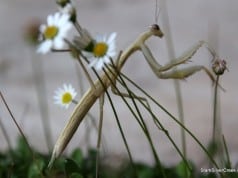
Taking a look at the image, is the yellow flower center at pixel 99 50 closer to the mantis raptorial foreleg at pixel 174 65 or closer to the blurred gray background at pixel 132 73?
the mantis raptorial foreleg at pixel 174 65

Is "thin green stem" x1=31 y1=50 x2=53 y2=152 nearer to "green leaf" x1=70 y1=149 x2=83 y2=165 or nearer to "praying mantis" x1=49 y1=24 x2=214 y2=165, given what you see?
"green leaf" x1=70 y1=149 x2=83 y2=165

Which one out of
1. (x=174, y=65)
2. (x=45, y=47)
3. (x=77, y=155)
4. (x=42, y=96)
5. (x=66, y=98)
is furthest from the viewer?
(x=42, y=96)

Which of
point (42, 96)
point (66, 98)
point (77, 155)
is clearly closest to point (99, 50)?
point (66, 98)

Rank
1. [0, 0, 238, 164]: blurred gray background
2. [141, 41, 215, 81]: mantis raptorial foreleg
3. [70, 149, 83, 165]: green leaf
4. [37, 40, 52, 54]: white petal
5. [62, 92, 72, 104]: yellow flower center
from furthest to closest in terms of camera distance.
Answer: [0, 0, 238, 164]: blurred gray background → [70, 149, 83, 165]: green leaf → [62, 92, 72, 104]: yellow flower center → [141, 41, 215, 81]: mantis raptorial foreleg → [37, 40, 52, 54]: white petal

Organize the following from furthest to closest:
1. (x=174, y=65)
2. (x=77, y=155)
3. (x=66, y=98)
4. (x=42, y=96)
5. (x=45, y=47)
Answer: (x=42, y=96) < (x=77, y=155) < (x=66, y=98) < (x=174, y=65) < (x=45, y=47)

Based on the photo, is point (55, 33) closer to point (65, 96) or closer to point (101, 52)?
point (101, 52)

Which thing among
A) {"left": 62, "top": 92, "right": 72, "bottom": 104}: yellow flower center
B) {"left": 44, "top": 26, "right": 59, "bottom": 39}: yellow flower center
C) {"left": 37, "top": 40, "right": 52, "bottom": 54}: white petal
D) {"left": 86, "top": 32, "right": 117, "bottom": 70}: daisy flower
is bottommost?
{"left": 62, "top": 92, "right": 72, "bottom": 104}: yellow flower center

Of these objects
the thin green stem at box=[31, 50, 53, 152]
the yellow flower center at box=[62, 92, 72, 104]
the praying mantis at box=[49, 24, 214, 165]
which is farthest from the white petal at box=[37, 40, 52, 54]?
the thin green stem at box=[31, 50, 53, 152]
